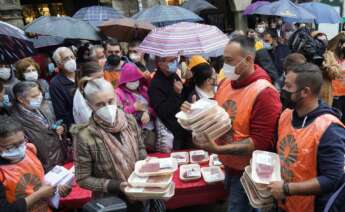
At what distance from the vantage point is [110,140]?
7.88 feet

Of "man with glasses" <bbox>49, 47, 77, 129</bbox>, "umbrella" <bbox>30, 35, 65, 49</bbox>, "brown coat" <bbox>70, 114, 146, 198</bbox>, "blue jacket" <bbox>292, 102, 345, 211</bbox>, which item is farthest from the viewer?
"umbrella" <bbox>30, 35, 65, 49</bbox>

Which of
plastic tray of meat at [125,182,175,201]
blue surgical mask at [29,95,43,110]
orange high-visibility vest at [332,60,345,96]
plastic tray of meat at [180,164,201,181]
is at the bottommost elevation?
plastic tray of meat at [180,164,201,181]

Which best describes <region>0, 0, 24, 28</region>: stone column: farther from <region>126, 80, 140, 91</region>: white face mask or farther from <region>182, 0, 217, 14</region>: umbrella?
<region>126, 80, 140, 91</region>: white face mask

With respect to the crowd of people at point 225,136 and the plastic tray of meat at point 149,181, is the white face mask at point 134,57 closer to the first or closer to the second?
the crowd of people at point 225,136

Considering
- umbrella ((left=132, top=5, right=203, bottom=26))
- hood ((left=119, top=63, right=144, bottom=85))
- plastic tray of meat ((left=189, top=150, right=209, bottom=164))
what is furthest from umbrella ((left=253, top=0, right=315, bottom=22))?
plastic tray of meat ((left=189, top=150, right=209, bottom=164))

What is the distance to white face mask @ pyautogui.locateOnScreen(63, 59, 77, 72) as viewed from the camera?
4.47 m

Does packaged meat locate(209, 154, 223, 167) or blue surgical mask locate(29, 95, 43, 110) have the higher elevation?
blue surgical mask locate(29, 95, 43, 110)

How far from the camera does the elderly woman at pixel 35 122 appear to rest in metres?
3.57

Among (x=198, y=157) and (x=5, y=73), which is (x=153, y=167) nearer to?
(x=198, y=157)

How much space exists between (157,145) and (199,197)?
1.02 metres

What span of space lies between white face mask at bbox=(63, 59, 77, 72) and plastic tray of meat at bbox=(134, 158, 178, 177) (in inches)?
93.2

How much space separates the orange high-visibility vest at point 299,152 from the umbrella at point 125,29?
3.74 m

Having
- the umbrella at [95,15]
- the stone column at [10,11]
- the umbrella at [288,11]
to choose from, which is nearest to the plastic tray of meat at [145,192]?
the umbrella at [95,15]

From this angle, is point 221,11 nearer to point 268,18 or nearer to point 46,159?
point 268,18
